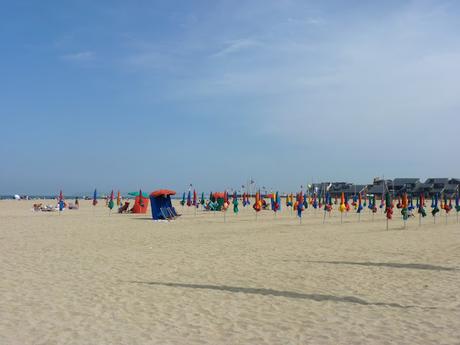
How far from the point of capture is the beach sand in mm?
5145

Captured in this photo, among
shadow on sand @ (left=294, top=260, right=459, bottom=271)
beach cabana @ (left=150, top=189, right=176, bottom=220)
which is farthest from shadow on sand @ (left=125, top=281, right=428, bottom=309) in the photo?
beach cabana @ (left=150, top=189, right=176, bottom=220)

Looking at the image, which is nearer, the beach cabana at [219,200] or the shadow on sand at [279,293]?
the shadow on sand at [279,293]

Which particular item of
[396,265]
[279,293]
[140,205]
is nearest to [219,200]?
[140,205]

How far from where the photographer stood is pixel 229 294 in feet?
23.4

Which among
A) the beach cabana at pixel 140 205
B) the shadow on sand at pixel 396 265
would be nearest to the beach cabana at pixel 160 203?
the beach cabana at pixel 140 205

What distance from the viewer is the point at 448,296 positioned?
6902mm

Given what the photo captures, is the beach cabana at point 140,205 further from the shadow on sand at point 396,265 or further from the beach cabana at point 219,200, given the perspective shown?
the shadow on sand at point 396,265

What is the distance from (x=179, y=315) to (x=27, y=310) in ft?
6.84

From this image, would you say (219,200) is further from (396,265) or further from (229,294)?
(229,294)

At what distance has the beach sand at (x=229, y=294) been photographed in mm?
5145

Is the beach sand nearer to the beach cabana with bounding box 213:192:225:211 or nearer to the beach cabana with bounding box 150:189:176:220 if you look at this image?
the beach cabana with bounding box 150:189:176:220

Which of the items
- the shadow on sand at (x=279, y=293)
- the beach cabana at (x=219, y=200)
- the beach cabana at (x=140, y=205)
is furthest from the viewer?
the beach cabana at (x=219, y=200)

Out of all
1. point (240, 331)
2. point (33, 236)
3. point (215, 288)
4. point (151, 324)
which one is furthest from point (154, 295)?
point (33, 236)

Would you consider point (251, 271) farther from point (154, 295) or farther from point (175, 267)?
point (154, 295)
